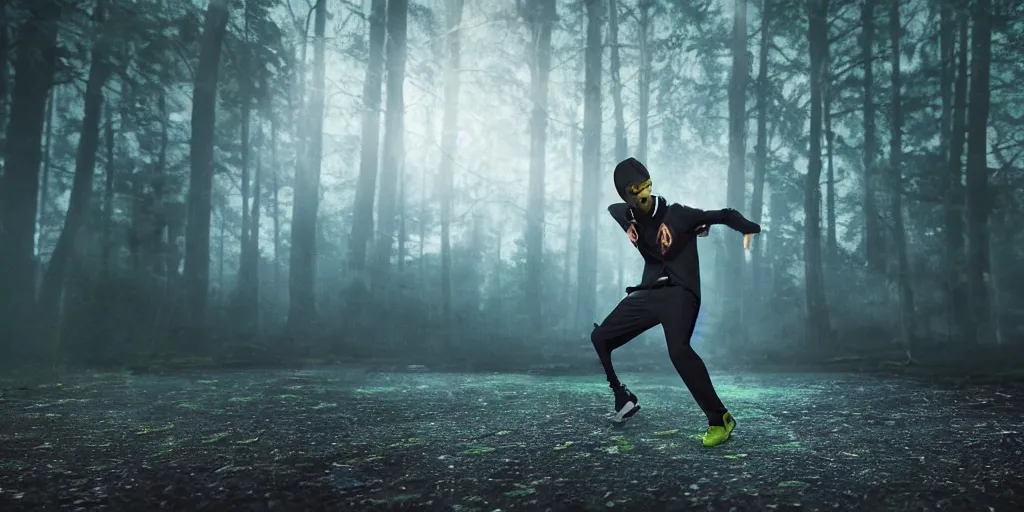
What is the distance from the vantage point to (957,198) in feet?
51.3

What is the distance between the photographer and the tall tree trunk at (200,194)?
1357cm

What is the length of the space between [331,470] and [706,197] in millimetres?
19070

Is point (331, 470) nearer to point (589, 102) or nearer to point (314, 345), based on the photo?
point (314, 345)

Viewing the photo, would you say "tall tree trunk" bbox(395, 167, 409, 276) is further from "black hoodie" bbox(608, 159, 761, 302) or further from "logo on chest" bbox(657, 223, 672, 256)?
"logo on chest" bbox(657, 223, 672, 256)

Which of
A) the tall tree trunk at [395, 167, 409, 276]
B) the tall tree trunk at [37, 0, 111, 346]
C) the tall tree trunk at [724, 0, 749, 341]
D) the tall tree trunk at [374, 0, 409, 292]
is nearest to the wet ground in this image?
the tall tree trunk at [37, 0, 111, 346]

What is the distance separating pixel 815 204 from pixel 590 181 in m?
5.93

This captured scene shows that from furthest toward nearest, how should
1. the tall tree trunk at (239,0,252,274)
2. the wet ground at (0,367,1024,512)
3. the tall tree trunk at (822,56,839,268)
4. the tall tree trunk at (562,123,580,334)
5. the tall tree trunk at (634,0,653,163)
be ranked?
the tall tree trunk at (562,123,580,334) → the tall tree trunk at (634,0,653,163) → the tall tree trunk at (822,56,839,268) → the tall tree trunk at (239,0,252,274) → the wet ground at (0,367,1024,512)

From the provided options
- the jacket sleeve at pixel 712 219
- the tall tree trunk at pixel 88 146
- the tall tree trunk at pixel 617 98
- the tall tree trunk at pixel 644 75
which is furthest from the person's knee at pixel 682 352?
the tall tree trunk at pixel 617 98

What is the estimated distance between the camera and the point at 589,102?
57.2 ft

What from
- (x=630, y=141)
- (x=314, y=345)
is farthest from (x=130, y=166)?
(x=630, y=141)

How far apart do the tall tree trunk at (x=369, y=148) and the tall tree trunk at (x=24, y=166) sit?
6490mm

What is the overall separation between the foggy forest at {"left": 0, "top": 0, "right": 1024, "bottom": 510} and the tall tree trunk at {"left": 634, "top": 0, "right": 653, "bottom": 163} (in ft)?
0.25

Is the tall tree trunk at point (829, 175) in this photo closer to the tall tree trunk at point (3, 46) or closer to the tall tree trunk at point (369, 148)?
Result: the tall tree trunk at point (369, 148)

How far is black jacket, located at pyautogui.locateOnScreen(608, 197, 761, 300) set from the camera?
3.79 metres
